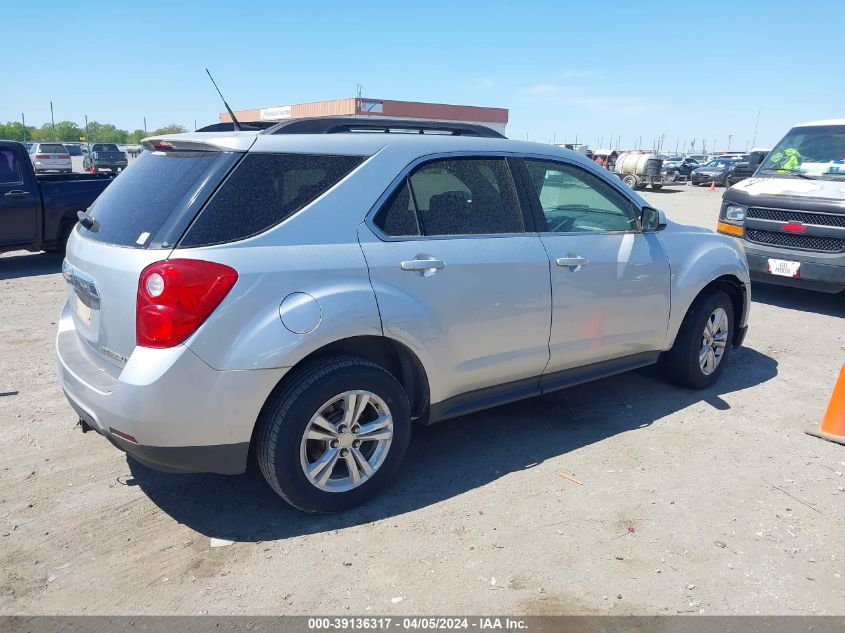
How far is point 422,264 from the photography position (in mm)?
3381

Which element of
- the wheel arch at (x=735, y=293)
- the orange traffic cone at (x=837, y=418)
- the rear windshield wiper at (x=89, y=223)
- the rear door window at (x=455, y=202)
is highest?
the rear door window at (x=455, y=202)

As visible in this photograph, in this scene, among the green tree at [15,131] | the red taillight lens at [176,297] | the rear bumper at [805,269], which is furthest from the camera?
the green tree at [15,131]

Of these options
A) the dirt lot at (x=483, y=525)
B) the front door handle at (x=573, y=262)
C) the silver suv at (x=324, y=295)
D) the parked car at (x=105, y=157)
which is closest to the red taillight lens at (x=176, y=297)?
the silver suv at (x=324, y=295)

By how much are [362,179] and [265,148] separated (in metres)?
0.49

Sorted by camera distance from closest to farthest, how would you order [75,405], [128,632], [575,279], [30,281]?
[128,632] < [75,405] < [575,279] < [30,281]

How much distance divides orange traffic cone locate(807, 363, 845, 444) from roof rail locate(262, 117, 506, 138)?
2738 millimetres

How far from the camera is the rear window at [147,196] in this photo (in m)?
3.02

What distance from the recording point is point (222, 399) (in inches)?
114

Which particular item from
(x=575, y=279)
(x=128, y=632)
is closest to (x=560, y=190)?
(x=575, y=279)

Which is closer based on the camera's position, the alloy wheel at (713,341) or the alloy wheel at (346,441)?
the alloy wheel at (346,441)

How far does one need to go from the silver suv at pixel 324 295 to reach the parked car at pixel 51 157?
3324 cm

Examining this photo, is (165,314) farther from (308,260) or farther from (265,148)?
(265,148)

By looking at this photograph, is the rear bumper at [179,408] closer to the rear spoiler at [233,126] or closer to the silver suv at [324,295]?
the silver suv at [324,295]

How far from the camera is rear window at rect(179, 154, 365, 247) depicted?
293 cm
